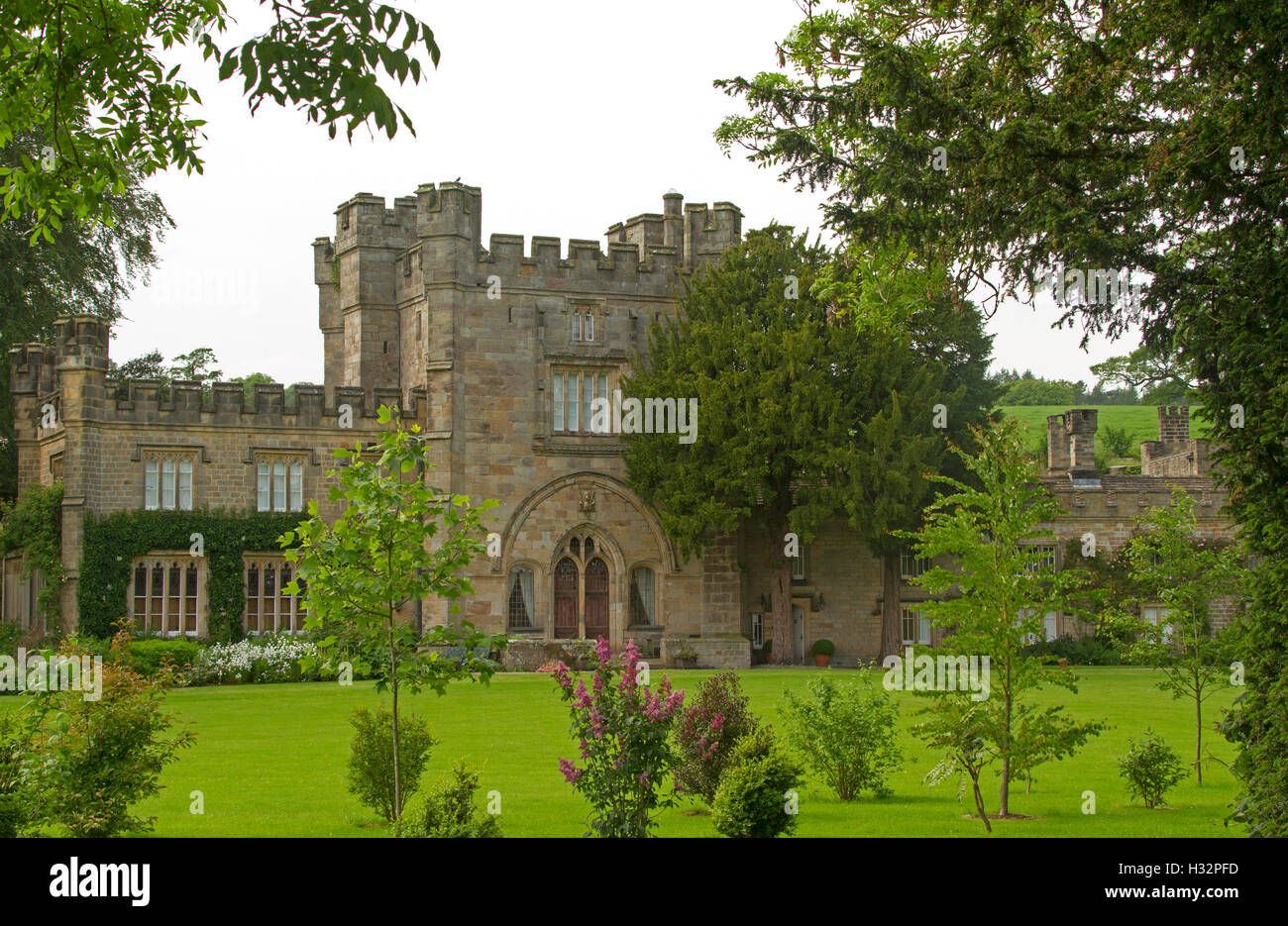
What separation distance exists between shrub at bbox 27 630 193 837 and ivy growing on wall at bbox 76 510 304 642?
69.8 feet

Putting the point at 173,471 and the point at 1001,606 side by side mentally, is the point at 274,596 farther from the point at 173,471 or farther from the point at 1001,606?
the point at 1001,606

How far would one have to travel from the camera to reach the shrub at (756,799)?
39.4 feet

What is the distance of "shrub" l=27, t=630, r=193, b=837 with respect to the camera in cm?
1092

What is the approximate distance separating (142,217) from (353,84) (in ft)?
111

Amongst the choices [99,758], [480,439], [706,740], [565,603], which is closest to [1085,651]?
[565,603]

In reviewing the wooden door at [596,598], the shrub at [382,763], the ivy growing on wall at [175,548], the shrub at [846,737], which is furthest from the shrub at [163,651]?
the shrub at [846,737]

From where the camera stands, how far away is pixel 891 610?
37.9 m

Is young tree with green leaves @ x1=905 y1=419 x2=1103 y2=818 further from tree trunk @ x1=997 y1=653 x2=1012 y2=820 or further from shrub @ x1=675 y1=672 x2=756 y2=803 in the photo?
shrub @ x1=675 y1=672 x2=756 y2=803

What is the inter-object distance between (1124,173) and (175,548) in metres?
26.1

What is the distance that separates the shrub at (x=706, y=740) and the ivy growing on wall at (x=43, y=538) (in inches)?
923
